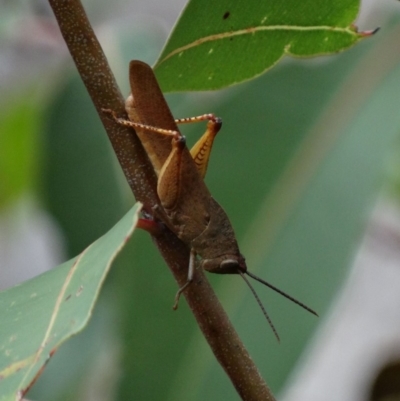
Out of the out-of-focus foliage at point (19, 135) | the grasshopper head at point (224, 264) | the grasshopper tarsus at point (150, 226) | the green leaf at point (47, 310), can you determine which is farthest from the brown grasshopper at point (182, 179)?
the out-of-focus foliage at point (19, 135)

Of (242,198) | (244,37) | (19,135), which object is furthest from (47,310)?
(19,135)

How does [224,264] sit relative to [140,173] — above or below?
below

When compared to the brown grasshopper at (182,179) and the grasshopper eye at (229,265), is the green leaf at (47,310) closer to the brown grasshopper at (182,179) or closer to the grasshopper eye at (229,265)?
the brown grasshopper at (182,179)

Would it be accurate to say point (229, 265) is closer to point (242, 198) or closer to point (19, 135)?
point (242, 198)

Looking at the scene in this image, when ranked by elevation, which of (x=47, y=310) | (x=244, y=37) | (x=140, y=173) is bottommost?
(x=47, y=310)

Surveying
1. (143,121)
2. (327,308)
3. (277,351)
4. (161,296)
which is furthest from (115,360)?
(143,121)

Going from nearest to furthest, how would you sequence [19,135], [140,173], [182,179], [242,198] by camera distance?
1. [140,173]
2. [182,179]
3. [242,198]
4. [19,135]
